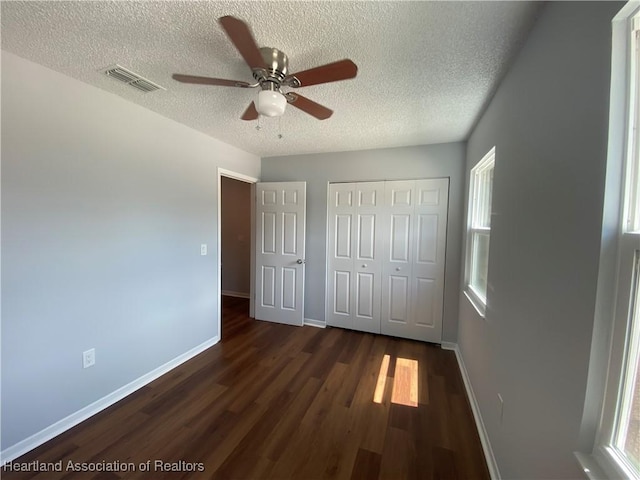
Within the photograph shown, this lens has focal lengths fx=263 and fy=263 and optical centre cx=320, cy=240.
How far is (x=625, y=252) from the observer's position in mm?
697

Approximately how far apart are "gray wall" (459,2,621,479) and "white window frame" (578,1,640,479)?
1.5 inches

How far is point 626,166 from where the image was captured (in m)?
0.70

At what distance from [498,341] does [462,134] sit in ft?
6.85

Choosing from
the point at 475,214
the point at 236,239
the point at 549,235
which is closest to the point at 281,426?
the point at 549,235

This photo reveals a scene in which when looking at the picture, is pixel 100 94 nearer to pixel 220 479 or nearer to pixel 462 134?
pixel 220 479

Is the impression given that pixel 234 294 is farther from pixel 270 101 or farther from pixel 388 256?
pixel 270 101

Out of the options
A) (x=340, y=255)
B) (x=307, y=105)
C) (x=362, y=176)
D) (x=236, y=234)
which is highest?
(x=307, y=105)

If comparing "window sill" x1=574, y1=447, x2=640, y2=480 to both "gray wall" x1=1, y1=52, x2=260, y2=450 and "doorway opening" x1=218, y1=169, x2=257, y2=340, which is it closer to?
"gray wall" x1=1, y1=52, x2=260, y2=450

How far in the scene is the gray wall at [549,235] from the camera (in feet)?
2.59

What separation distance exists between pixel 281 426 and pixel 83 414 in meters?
1.43

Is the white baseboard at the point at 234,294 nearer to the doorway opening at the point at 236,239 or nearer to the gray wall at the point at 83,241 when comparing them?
the doorway opening at the point at 236,239

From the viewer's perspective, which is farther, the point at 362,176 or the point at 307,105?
the point at 362,176

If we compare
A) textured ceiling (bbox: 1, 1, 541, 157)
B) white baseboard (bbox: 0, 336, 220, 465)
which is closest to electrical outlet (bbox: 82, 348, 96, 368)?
white baseboard (bbox: 0, 336, 220, 465)

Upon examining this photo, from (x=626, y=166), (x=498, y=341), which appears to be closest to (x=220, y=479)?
(x=498, y=341)
